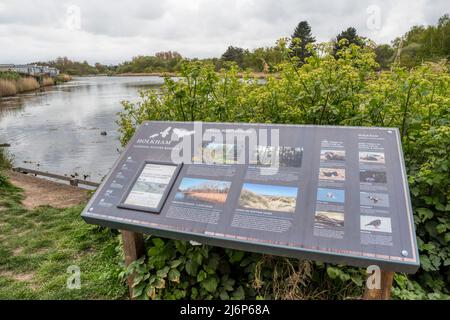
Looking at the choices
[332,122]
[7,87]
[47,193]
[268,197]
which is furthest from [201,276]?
[7,87]

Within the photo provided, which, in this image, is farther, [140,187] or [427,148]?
[427,148]

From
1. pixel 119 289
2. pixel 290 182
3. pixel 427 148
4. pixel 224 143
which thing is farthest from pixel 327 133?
pixel 119 289

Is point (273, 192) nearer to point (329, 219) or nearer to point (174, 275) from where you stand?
point (329, 219)

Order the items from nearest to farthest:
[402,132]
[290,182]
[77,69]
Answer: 1. [290,182]
2. [402,132]
3. [77,69]

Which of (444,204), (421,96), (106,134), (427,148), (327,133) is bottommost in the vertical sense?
(106,134)

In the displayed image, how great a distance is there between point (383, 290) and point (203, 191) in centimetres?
121

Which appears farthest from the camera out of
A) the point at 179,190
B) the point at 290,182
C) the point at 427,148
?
the point at 427,148

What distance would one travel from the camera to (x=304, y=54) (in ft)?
14.6

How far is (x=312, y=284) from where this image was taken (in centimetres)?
248

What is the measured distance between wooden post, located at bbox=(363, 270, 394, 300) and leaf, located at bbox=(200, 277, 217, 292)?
3.36ft

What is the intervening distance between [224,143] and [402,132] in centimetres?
160

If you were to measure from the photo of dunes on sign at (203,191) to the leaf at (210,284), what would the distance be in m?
0.70

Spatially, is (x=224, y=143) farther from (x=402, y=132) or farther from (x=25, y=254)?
(x=25, y=254)

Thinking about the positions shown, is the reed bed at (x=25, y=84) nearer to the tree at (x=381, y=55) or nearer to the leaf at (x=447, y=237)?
the tree at (x=381, y=55)
